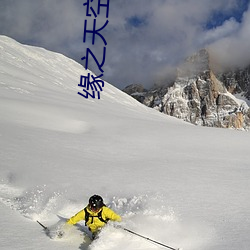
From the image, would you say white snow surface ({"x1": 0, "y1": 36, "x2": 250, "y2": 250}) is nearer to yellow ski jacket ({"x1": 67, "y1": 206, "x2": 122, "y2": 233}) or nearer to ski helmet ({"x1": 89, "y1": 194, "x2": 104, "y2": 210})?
yellow ski jacket ({"x1": 67, "y1": 206, "x2": 122, "y2": 233})

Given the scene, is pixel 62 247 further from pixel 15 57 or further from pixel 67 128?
pixel 15 57

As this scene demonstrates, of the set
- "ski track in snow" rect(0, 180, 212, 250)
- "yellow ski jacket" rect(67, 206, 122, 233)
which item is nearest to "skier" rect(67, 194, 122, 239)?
"yellow ski jacket" rect(67, 206, 122, 233)

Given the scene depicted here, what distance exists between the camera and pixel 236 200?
6.79 m

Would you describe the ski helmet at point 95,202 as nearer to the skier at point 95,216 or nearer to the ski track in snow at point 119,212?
the skier at point 95,216

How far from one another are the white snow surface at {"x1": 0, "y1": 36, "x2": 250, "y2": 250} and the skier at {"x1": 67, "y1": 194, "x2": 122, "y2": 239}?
201mm

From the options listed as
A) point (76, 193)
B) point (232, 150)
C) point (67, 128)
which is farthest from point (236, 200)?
point (67, 128)

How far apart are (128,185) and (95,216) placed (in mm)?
2324

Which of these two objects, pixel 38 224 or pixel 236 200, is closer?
pixel 38 224

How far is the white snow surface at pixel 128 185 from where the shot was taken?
5344 millimetres

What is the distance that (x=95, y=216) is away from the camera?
18.7ft

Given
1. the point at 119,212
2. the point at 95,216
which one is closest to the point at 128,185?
the point at 119,212

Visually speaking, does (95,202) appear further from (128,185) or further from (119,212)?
(128,185)

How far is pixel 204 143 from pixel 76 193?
7.90m

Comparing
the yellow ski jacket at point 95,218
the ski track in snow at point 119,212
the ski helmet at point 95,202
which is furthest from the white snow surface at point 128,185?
the ski helmet at point 95,202
